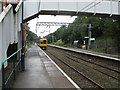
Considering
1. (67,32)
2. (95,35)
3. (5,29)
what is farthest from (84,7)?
(67,32)

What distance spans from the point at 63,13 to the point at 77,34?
34.3 metres

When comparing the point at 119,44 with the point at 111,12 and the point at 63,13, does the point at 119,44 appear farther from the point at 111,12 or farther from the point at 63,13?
the point at 63,13

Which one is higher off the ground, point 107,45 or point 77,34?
point 77,34

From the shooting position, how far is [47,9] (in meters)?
13.6

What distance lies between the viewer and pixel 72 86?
563 centimetres

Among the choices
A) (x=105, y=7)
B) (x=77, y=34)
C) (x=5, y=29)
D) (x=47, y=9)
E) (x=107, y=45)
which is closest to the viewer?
(x=5, y=29)

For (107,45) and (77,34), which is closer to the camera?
(107,45)

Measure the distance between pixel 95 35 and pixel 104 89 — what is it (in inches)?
1452

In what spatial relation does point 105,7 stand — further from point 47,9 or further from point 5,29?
point 5,29

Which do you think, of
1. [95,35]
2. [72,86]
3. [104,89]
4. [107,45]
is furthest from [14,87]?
[95,35]

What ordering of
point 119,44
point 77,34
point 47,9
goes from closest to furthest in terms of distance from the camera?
point 47,9 → point 119,44 → point 77,34

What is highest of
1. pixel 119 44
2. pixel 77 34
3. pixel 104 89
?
pixel 77 34

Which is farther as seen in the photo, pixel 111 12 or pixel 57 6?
pixel 111 12

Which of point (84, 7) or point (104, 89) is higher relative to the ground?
point (84, 7)
